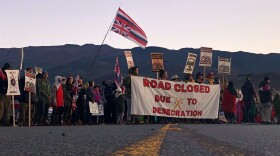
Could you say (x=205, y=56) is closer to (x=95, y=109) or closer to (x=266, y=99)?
(x=266, y=99)

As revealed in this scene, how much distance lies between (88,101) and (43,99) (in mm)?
1873

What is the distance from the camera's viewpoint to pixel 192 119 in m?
18.2

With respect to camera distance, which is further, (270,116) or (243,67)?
(243,67)

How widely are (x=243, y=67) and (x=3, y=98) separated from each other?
149582 mm

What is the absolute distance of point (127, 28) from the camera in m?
21.0

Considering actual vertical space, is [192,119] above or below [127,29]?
below

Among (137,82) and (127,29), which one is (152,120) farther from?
(127,29)

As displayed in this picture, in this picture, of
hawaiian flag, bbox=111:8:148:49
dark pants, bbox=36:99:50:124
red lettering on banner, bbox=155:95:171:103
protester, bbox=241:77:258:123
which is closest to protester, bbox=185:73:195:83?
red lettering on banner, bbox=155:95:171:103

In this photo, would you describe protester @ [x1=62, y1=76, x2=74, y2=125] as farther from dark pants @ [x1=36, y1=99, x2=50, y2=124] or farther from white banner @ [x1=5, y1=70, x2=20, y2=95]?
white banner @ [x1=5, y1=70, x2=20, y2=95]

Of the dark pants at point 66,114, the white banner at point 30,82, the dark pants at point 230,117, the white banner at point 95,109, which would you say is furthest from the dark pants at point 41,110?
the dark pants at point 230,117

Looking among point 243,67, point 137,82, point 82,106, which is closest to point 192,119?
point 137,82

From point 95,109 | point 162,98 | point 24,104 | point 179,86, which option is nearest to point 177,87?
point 179,86

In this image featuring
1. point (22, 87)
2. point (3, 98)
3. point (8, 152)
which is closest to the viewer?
point (8, 152)

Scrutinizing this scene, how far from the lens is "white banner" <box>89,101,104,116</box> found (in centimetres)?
1658
